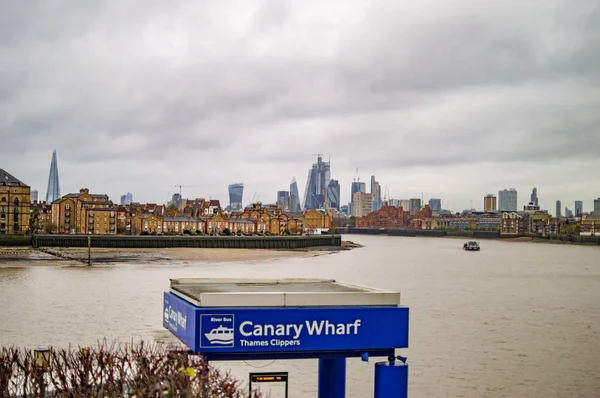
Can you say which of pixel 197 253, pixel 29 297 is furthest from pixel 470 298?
Answer: pixel 197 253

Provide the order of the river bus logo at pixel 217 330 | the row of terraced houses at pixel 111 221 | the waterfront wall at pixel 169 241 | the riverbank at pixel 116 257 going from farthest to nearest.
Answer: the row of terraced houses at pixel 111 221 < the waterfront wall at pixel 169 241 < the riverbank at pixel 116 257 < the river bus logo at pixel 217 330

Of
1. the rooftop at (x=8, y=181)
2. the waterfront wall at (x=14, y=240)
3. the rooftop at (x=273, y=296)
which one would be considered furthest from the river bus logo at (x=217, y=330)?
the rooftop at (x=8, y=181)

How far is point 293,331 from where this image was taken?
38.9 ft

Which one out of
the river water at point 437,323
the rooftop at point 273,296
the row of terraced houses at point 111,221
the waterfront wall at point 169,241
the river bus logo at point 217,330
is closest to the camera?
the river bus logo at point 217,330

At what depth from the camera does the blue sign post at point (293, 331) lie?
11.6 metres

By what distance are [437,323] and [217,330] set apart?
24858 millimetres

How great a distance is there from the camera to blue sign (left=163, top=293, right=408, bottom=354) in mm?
11547

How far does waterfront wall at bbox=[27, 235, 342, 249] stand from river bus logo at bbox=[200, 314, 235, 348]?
305ft

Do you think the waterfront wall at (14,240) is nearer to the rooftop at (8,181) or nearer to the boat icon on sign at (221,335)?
the rooftop at (8,181)

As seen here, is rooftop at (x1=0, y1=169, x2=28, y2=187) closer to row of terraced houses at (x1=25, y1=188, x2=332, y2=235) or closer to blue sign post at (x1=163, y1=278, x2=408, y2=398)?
row of terraced houses at (x1=25, y1=188, x2=332, y2=235)

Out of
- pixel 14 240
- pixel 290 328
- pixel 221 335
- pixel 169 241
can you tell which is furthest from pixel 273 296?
pixel 169 241

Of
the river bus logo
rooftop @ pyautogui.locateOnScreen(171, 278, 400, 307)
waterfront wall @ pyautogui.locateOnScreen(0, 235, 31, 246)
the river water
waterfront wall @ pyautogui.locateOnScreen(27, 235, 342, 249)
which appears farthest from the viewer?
waterfront wall @ pyautogui.locateOnScreen(27, 235, 342, 249)

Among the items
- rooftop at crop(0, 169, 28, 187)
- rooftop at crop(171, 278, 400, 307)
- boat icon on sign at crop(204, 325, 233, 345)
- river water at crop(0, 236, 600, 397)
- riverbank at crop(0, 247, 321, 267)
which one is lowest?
river water at crop(0, 236, 600, 397)

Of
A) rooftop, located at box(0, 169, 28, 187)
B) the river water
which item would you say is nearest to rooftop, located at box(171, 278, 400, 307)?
the river water
